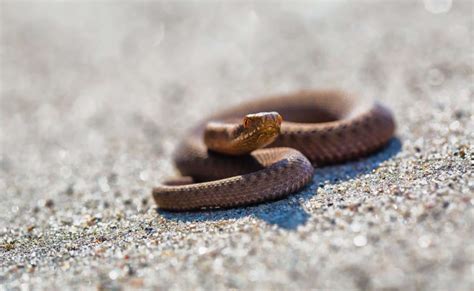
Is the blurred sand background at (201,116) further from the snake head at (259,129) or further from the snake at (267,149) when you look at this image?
the snake head at (259,129)

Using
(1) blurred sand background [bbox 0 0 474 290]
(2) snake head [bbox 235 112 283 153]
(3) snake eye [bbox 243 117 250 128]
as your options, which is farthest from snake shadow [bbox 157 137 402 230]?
(3) snake eye [bbox 243 117 250 128]

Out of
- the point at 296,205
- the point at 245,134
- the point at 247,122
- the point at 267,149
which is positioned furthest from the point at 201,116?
the point at 296,205

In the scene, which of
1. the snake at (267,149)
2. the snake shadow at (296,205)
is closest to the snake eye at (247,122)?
the snake at (267,149)

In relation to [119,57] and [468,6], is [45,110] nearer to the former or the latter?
[119,57]

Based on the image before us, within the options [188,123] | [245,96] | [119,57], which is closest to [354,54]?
[245,96]

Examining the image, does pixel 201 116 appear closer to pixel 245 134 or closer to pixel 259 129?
pixel 245 134

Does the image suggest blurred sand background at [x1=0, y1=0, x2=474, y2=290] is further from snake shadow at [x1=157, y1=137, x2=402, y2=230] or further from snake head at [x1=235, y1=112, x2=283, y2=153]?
snake head at [x1=235, y1=112, x2=283, y2=153]
